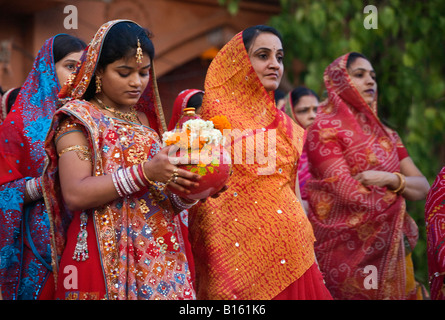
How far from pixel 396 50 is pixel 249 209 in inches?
171

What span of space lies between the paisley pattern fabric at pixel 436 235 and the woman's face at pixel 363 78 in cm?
164

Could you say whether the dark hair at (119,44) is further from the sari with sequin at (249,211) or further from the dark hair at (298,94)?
the dark hair at (298,94)

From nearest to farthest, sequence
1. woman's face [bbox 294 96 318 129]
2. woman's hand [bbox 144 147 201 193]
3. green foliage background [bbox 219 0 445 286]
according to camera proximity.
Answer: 1. woman's hand [bbox 144 147 201 193]
2. woman's face [bbox 294 96 318 129]
3. green foliage background [bbox 219 0 445 286]

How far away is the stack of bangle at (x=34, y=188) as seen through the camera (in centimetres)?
323

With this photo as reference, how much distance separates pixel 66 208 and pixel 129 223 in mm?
337

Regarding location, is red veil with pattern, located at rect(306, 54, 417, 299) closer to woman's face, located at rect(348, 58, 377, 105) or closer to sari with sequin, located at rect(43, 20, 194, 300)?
woman's face, located at rect(348, 58, 377, 105)

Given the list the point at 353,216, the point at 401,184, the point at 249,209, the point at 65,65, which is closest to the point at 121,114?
the point at 249,209

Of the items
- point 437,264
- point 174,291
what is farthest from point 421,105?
point 174,291

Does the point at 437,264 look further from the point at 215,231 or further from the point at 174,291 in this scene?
the point at 174,291

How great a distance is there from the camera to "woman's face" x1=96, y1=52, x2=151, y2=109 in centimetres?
274

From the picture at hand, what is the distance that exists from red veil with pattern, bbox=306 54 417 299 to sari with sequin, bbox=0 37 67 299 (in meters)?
1.90

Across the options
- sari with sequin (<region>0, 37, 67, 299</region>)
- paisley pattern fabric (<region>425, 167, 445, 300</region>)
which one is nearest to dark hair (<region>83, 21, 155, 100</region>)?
sari with sequin (<region>0, 37, 67, 299</region>)

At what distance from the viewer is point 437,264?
3143mm

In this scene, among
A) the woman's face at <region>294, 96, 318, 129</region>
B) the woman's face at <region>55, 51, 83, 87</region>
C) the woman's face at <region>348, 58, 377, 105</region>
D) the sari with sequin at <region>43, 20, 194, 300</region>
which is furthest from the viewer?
the woman's face at <region>294, 96, 318, 129</region>
